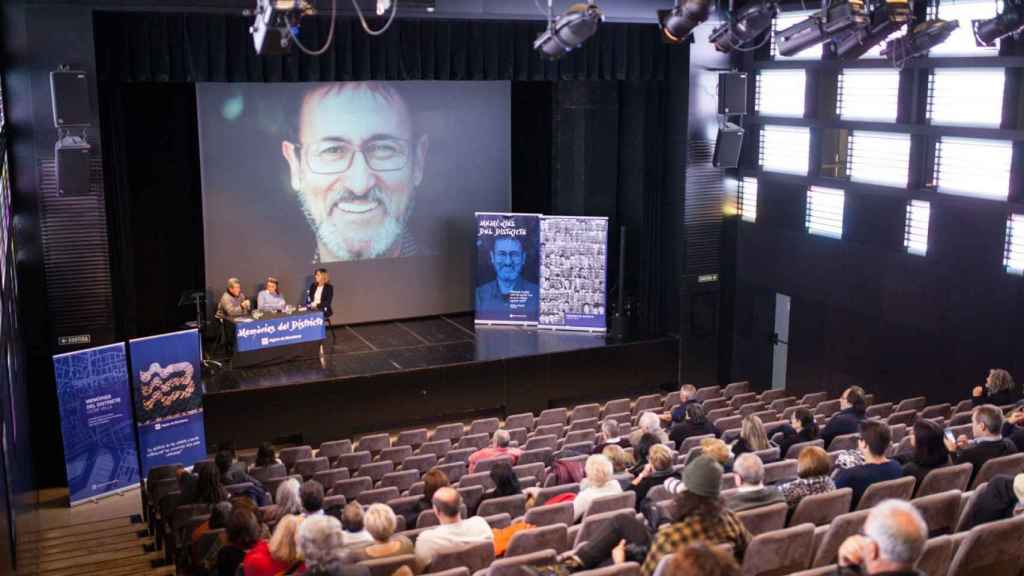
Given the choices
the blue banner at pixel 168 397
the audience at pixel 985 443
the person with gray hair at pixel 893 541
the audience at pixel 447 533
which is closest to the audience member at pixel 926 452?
the audience at pixel 985 443

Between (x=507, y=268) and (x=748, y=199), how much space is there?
335cm

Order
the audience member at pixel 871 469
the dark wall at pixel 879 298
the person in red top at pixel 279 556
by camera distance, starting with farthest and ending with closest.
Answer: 1. the dark wall at pixel 879 298
2. the audience member at pixel 871 469
3. the person in red top at pixel 279 556

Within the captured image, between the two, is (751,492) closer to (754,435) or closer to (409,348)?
(754,435)

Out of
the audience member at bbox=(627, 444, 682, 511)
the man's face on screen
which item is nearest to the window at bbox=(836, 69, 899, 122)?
the man's face on screen

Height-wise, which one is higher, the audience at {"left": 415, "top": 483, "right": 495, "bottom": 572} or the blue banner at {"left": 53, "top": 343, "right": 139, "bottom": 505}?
the audience at {"left": 415, "top": 483, "right": 495, "bottom": 572}

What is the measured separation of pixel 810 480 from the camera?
545 centimetres

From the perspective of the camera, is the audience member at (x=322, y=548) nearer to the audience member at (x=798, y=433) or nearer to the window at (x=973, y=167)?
the audience member at (x=798, y=433)

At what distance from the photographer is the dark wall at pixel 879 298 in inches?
406

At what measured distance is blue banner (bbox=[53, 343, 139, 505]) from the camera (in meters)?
9.91

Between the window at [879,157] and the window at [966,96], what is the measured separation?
0.51 meters

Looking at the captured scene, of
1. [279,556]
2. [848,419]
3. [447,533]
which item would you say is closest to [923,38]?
[848,419]

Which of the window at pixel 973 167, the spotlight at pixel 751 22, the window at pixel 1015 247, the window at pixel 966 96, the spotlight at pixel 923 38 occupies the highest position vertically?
the spotlight at pixel 751 22

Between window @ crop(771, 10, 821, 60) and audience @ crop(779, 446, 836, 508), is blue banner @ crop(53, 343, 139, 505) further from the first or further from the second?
window @ crop(771, 10, 821, 60)

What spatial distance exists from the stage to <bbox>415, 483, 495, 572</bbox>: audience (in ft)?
22.1
